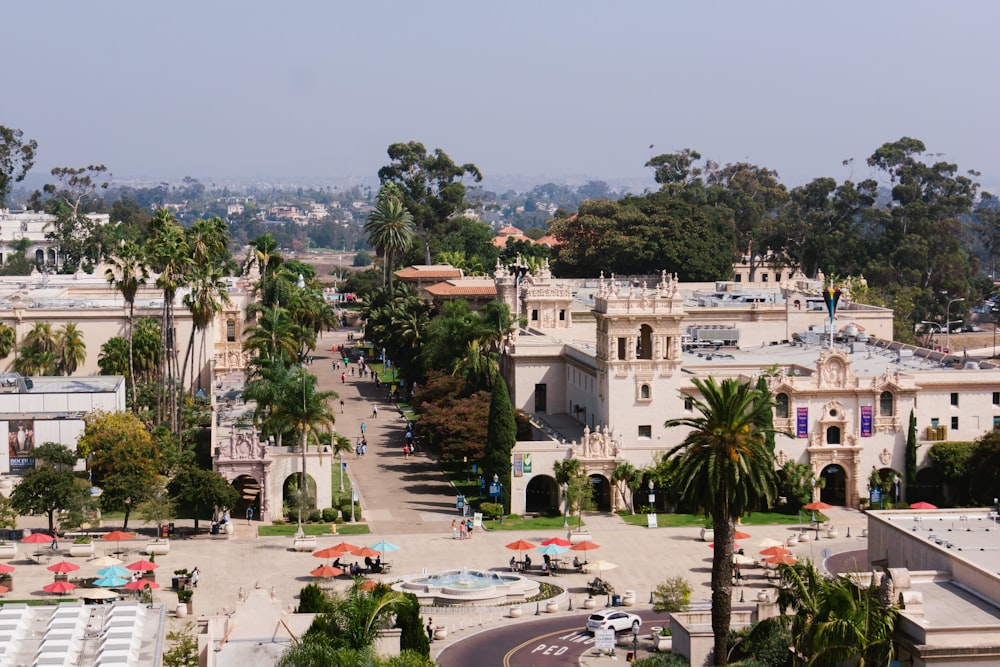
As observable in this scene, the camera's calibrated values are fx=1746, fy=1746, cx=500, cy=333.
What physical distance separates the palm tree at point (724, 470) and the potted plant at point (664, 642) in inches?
163

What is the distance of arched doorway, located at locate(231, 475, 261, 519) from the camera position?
8438 cm

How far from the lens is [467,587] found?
229ft

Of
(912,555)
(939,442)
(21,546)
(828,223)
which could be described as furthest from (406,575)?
(828,223)

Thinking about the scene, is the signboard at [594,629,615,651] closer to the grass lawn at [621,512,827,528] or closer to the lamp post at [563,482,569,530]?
the grass lawn at [621,512,827,528]

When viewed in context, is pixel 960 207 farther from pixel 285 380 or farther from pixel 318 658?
pixel 318 658

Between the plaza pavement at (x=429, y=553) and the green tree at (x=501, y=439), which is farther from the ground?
the green tree at (x=501, y=439)

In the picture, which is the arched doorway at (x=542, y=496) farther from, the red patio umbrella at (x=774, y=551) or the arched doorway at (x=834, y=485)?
the red patio umbrella at (x=774, y=551)

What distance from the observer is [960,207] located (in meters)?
192

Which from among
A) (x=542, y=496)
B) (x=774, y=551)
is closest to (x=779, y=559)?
(x=774, y=551)

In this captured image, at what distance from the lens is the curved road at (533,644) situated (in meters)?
60.8

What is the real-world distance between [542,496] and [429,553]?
1194cm

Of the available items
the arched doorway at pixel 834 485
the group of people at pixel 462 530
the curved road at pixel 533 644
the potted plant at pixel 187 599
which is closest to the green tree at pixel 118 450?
the potted plant at pixel 187 599

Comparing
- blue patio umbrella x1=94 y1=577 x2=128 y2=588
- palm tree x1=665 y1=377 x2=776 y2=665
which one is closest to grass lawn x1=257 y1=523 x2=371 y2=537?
blue patio umbrella x1=94 y1=577 x2=128 y2=588

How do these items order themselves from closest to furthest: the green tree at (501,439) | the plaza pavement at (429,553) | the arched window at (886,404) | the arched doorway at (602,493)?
the plaza pavement at (429,553), the green tree at (501,439), the arched doorway at (602,493), the arched window at (886,404)
